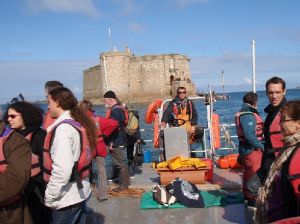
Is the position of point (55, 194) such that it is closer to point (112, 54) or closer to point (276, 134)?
point (276, 134)

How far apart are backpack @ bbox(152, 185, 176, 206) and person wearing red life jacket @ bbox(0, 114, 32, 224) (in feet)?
10.3

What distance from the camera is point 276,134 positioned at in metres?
4.07

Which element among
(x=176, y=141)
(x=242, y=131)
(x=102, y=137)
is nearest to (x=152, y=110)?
(x=176, y=141)

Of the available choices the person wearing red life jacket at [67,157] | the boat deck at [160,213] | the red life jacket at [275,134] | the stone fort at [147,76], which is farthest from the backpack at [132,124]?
the stone fort at [147,76]

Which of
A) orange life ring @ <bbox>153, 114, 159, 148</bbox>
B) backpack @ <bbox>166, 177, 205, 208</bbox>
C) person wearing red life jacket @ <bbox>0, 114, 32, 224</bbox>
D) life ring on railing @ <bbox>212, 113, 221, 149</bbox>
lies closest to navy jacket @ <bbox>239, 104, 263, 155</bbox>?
backpack @ <bbox>166, 177, 205, 208</bbox>

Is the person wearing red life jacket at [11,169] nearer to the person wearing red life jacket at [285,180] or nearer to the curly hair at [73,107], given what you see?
the curly hair at [73,107]

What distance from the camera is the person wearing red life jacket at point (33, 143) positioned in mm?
3584

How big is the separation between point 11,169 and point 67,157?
16.8 inches

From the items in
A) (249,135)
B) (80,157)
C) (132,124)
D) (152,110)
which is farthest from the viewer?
(152,110)

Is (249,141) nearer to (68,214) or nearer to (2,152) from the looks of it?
(68,214)

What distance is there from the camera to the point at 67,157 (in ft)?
10.4

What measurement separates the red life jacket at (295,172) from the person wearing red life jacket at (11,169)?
179cm

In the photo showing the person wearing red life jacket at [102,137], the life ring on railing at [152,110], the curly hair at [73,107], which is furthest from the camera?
the life ring on railing at [152,110]

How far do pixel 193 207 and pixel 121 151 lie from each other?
5.63 ft
